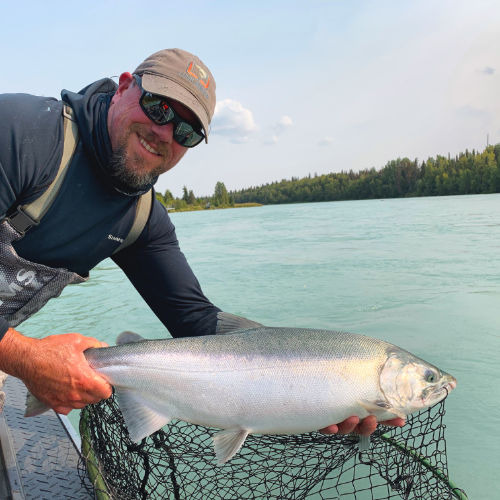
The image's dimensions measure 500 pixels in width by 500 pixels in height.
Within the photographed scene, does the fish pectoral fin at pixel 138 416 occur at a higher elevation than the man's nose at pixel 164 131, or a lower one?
lower

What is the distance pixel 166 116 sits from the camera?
2.53 meters

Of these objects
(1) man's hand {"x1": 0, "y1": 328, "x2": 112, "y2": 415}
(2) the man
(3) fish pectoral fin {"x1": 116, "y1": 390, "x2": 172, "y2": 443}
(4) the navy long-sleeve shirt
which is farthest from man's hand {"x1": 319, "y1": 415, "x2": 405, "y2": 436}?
(1) man's hand {"x1": 0, "y1": 328, "x2": 112, "y2": 415}

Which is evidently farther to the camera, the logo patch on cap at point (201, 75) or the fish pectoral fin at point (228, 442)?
the logo patch on cap at point (201, 75)

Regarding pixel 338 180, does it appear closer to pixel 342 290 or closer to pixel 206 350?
pixel 342 290

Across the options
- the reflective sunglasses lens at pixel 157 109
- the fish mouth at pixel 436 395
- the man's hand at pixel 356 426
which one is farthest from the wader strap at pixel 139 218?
the fish mouth at pixel 436 395

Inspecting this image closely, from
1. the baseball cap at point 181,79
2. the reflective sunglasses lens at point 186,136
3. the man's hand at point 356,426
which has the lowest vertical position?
the man's hand at point 356,426

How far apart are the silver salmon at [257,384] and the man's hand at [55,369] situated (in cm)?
8

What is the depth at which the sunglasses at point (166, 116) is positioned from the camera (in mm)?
2480

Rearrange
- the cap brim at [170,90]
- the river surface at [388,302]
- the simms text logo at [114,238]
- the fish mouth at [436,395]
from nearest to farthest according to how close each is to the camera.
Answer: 1. the fish mouth at [436,395]
2. the cap brim at [170,90]
3. the simms text logo at [114,238]
4. the river surface at [388,302]

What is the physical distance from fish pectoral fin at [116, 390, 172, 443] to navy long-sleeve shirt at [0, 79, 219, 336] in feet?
2.58

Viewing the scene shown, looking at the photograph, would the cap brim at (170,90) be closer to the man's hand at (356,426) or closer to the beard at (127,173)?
the beard at (127,173)

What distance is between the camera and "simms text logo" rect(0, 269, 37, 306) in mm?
2584

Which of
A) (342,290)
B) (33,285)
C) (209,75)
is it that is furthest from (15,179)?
(342,290)

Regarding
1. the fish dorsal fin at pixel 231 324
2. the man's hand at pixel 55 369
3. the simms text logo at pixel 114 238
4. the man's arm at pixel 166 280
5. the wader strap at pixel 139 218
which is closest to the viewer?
the man's hand at pixel 55 369
